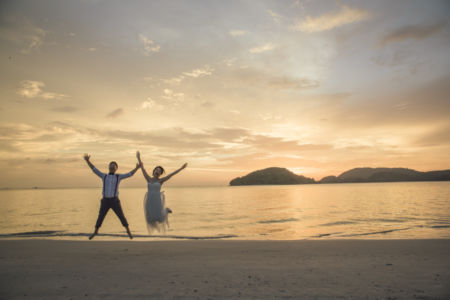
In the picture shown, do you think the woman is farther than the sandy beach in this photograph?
Yes

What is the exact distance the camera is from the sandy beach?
22.0 feet

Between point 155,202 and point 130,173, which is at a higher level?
point 130,173

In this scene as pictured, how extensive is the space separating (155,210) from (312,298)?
19.3ft

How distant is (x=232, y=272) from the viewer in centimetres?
860

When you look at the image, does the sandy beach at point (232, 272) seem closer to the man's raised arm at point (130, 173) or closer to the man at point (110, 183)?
the man at point (110, 183)

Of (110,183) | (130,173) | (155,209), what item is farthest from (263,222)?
(110,183)

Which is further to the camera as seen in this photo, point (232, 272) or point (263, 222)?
point (263, 222)

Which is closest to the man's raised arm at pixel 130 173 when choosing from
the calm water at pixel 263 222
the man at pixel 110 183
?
the man at pixel 110 183

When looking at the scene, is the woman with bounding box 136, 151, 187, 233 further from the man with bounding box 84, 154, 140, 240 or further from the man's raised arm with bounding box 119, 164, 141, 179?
the man with bounding box 84, 154, 140, 240

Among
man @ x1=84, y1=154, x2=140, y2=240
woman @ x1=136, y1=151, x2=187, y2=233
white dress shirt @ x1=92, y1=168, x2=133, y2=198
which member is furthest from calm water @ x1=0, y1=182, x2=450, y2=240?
white dress shirt @ x1=92, y1=168, x2=133, y2=198

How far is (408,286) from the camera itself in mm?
7082

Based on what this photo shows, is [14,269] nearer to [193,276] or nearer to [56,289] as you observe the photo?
[56,289]

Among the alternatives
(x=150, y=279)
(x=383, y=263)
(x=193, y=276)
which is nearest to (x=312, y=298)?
(x=193, y=276)

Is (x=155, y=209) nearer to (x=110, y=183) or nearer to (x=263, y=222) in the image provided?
(x=110, y=183)
